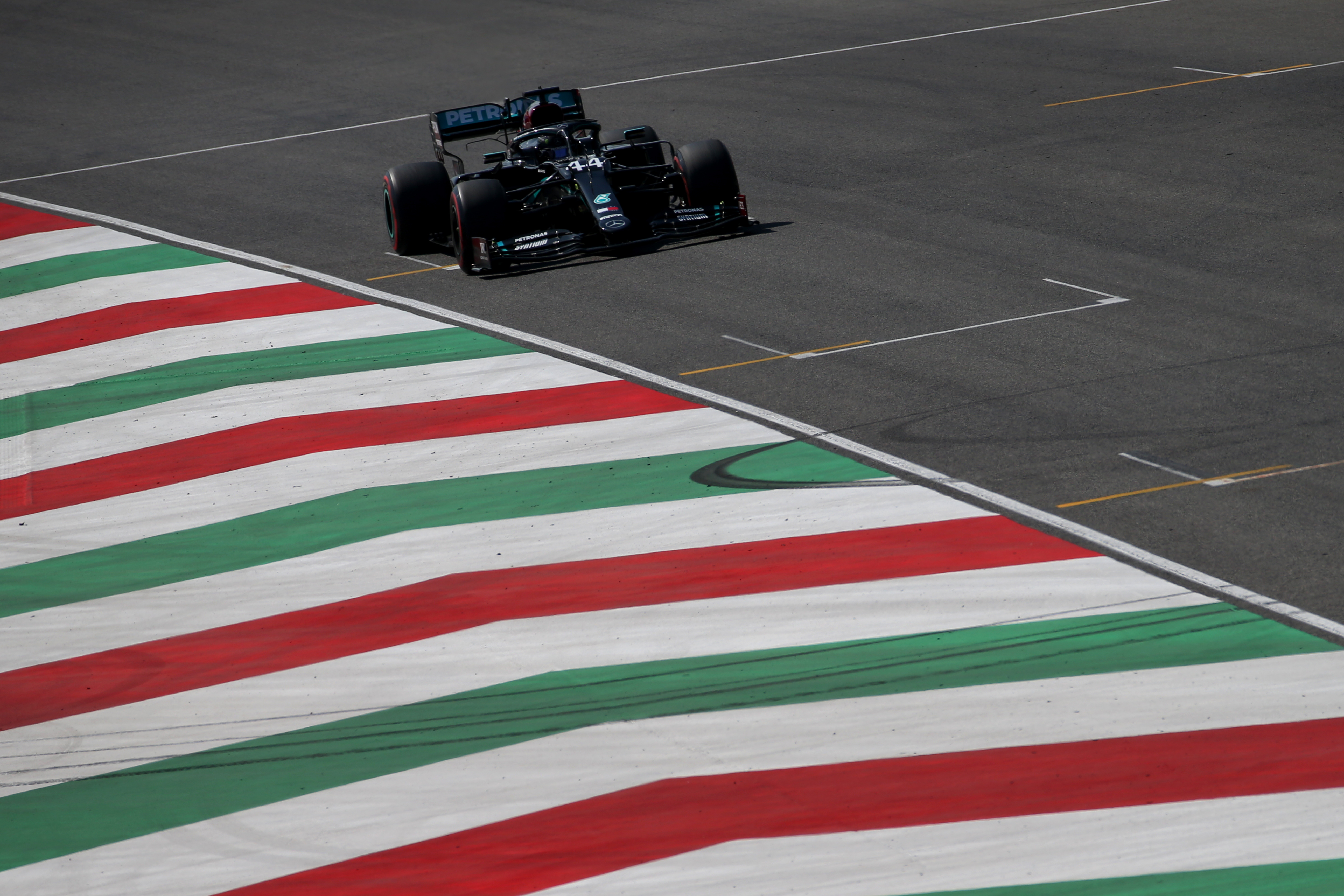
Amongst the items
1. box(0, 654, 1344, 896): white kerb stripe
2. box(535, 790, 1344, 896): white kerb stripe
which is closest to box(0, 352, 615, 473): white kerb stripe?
box(0, 654, 1344, 896): white kerb stripe

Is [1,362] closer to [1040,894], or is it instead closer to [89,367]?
[89,367]

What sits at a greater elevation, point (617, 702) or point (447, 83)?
point (447, 83)

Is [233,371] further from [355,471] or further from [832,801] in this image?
[832,801]

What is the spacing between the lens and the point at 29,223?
54.4ft

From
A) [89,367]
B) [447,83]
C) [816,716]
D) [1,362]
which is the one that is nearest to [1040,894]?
[816,716]

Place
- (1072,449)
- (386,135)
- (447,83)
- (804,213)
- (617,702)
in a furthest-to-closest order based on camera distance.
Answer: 1. (447,83)
2. (386,135)
3. (804,213)
4. (1072,449)
5. (617,702)

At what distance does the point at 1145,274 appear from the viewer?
12.8m

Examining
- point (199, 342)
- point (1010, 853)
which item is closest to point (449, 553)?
point (1010, 853)

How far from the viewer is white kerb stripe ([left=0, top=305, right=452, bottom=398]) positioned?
12.1 meters

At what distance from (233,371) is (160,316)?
1785mm

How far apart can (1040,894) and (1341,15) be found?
2253 cm

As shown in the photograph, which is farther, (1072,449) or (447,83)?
(447,83)

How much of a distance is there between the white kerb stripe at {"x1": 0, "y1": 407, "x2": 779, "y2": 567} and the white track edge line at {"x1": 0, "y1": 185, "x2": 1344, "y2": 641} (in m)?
0.23

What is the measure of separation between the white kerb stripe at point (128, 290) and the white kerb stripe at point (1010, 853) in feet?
31.3
